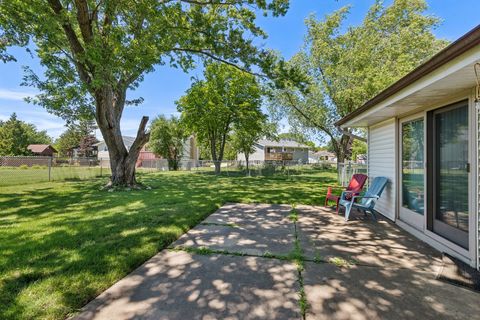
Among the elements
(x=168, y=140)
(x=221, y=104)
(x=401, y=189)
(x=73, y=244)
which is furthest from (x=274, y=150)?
(x=73, y=244)

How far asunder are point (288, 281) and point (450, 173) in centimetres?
293

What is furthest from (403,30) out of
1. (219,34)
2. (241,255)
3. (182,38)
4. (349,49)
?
(241,255)

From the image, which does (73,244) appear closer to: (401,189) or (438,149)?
(438,149)

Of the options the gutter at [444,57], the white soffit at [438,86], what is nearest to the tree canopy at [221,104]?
the white soffit at [438,86]

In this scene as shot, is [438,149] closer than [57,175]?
Yes

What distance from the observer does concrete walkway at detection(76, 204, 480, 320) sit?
83.2 inches

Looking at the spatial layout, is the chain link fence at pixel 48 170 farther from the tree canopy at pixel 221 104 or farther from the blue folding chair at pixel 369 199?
the blue folding chair at pixel 369 199

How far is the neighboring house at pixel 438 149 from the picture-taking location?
2664 millimetres

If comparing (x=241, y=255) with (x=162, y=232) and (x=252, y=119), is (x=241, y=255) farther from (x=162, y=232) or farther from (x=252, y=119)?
(x=252, y=119)

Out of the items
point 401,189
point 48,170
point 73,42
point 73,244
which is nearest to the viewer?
point 73,244

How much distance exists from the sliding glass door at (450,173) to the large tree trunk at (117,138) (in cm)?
938

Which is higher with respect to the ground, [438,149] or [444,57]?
[444,57]

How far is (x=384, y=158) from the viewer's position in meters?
5.96

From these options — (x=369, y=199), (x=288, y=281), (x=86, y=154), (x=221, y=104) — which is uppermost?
(x=221, y=104)
